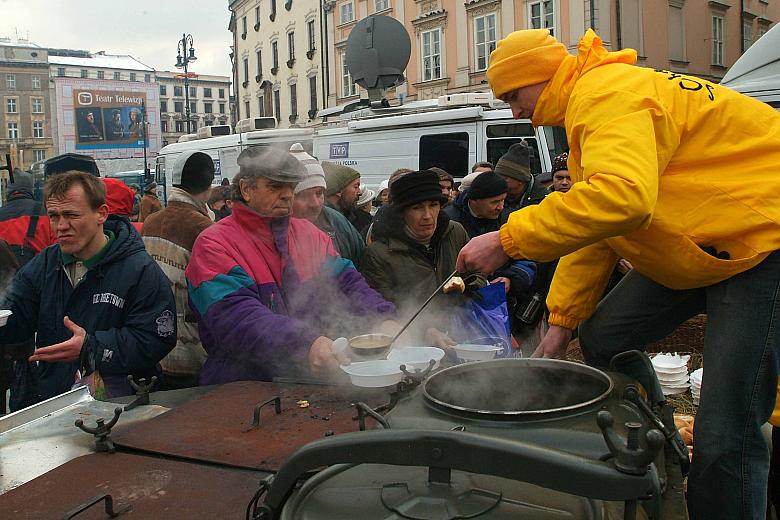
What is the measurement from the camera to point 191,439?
6.30ft

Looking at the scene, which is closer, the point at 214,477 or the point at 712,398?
the point at 214,477

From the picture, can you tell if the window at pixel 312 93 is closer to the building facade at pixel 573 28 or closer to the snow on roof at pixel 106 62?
the building facade at pixel 573 28

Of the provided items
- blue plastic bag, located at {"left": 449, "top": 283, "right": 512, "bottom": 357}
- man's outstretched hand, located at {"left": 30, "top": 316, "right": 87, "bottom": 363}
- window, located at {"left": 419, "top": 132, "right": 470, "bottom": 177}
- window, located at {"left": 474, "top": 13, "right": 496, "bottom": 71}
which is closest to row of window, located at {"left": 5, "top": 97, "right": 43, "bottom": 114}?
man's outstretched hand, located at {"left": 30, "top": 316, "right": 87, "bottom": 363}

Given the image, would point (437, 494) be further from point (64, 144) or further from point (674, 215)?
point (64, 144)

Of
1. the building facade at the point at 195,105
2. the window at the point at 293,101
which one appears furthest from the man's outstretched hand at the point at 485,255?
the building facade at the point at 195,105

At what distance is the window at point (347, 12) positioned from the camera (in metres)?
30.2

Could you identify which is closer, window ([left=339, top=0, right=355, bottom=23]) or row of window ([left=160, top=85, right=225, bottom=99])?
window ([left=339, top=0, right=355, bottom=23])

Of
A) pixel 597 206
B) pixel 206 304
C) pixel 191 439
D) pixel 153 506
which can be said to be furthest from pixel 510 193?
pixel 153 506

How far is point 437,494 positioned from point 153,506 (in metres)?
0.69

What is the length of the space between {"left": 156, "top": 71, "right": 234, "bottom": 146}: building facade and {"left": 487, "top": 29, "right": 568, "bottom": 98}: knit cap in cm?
4443

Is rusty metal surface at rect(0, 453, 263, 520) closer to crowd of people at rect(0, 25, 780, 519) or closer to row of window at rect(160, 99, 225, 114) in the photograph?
crowd of people at rect(0, 25, 780, 519)

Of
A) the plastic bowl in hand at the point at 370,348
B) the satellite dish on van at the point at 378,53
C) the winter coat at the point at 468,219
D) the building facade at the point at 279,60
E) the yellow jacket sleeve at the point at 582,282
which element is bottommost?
the plastic bowl in hand at the point at 370,348

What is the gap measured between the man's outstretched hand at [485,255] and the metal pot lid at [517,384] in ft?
1.04

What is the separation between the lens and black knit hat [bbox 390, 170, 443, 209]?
400 cm
